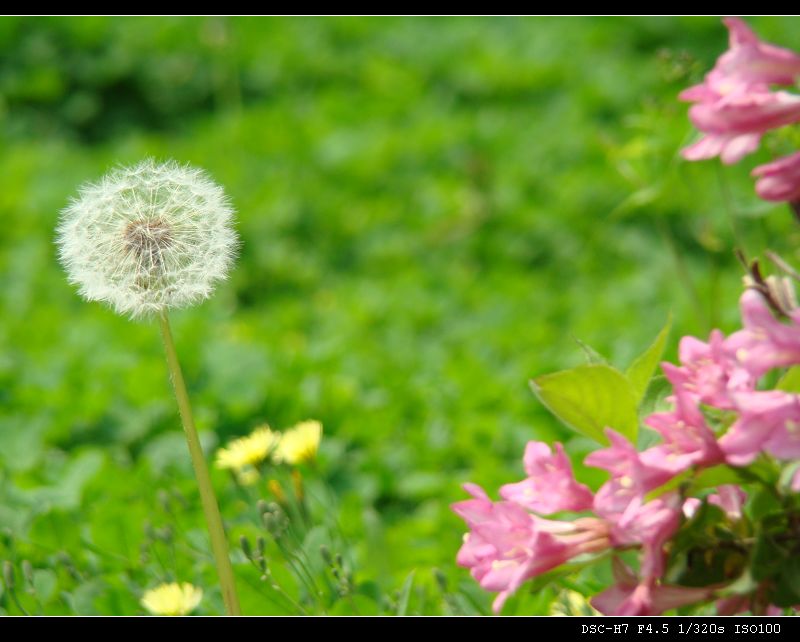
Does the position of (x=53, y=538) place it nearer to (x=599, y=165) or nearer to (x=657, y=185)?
(x=657, y=185)

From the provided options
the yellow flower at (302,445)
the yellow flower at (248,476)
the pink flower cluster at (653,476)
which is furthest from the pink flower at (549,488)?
the yellow flower at (248,476)

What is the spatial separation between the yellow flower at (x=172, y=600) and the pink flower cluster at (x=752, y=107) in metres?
0.94

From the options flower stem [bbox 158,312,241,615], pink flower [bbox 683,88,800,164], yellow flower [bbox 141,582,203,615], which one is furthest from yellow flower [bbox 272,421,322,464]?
pink flower [bbox 683,88,800,164]

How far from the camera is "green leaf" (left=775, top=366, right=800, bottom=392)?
3.70 ft

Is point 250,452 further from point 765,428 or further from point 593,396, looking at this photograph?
point 765,428

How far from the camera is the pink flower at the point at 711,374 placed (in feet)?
3.53

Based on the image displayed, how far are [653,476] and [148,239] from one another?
2.47ft

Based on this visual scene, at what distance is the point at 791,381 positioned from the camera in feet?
3.72

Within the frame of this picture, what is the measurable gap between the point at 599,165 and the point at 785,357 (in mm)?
3812

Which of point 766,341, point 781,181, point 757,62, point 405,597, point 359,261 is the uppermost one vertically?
point 757,62

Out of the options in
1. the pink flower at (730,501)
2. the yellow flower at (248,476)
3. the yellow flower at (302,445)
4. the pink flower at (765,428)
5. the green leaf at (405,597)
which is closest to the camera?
the pink flower at (765,428)

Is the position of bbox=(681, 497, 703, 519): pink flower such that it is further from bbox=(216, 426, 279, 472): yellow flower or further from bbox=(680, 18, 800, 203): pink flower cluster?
bbox=(216, 426, 279, 472): yellow flower

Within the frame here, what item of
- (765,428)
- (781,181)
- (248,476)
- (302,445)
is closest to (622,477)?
(765,428)

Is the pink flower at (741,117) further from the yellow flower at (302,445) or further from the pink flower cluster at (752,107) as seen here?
the yellow flower at (302,445)
